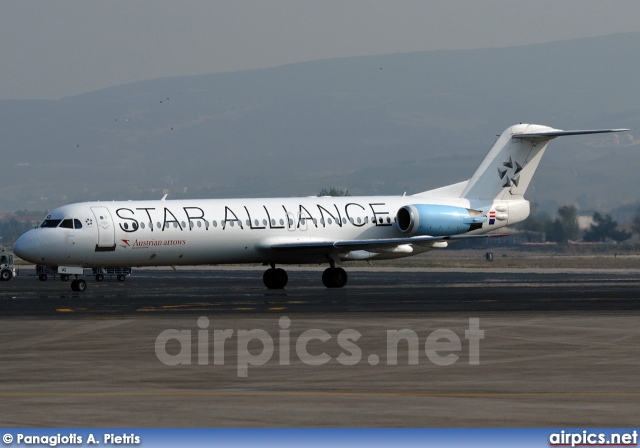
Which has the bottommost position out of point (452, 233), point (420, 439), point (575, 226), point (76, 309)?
point (420, 439)

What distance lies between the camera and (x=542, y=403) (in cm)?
1614

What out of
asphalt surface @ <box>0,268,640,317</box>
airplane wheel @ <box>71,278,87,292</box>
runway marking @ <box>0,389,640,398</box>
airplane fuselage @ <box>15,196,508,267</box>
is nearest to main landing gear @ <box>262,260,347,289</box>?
asphalt surface @ <box>0,268,640,317</box>

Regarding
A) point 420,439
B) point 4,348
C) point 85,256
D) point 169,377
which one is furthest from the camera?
point 85,256

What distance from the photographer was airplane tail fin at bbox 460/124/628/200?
55469 mm

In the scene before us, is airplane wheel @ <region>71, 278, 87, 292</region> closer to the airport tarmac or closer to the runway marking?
the airport tarmac

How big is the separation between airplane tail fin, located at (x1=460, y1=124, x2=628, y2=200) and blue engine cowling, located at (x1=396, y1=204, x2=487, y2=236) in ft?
6.71

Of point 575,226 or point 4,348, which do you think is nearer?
point 4,348

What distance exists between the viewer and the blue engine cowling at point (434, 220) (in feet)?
168

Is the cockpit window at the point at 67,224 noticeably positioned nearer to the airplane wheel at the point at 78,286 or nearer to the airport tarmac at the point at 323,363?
the airplane wheel at the point at 78,286

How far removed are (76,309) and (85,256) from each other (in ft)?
35.8

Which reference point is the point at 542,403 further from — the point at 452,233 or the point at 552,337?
the point at 452,233

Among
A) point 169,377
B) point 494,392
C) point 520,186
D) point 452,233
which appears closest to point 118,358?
Answer: point 169,377

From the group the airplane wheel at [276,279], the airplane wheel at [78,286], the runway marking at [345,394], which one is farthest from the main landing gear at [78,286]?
the runway marking at [345,394]

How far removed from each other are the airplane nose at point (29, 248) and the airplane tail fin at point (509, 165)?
19335mm
